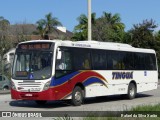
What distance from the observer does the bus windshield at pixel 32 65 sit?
18.0 m

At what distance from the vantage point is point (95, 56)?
2083 centimetres

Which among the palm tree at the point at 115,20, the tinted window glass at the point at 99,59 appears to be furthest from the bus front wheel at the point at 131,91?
the palm tree at the point at 115,20

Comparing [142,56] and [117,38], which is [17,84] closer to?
[142,56]

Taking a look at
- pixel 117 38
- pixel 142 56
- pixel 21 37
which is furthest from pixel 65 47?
pixel 117 38

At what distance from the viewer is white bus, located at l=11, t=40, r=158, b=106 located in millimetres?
17984

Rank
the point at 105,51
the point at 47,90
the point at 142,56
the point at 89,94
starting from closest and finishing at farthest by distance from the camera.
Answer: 1. the point at 47,90
2. the point at 89,94
3. the point at 105,51
4. the point at 142,56

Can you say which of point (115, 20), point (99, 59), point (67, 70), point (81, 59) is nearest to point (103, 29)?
point (115, 20)

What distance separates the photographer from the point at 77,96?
19.2 m

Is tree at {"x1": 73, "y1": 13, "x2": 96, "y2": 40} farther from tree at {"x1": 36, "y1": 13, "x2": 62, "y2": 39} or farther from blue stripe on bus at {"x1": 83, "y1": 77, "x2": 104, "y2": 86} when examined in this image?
blue stripe on bus at {"x1": 83, "y1": 77, "x2": 104, "y2": 86}

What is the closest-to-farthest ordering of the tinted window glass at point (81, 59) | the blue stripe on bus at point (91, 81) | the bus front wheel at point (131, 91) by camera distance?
the tinted window glass at point (81, 59) → the blue stripe on bus at point (91, 81) → the bus front wheel at point (131, 91)

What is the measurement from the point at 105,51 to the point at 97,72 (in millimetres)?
1416

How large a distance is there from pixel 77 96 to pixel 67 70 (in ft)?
4.49

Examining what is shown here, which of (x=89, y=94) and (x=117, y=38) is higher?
(x=117, y=38)

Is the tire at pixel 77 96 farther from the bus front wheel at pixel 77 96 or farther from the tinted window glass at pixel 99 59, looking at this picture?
the tinted window glass at pixel 99 59
